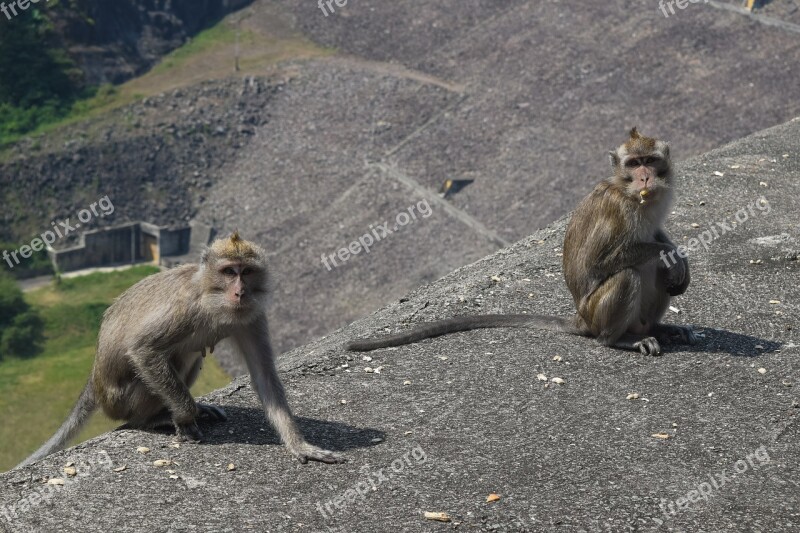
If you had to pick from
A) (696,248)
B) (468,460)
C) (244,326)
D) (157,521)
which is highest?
(244,326)

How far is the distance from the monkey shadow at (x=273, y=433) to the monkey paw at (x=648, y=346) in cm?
270

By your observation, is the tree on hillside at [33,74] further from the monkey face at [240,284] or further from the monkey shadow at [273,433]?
the monkey face at [240,284]

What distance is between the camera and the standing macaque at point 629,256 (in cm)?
943

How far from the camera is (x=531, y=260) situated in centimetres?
1288

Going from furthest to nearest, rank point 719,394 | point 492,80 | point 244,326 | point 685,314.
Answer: point 492,80 < point 685,314 < point 719,394 < point 244,326

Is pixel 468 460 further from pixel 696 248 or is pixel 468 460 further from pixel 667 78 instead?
pixel 667 78

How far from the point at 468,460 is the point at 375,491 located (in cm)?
81

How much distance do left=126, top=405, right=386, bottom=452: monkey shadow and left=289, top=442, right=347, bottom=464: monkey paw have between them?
20 cm

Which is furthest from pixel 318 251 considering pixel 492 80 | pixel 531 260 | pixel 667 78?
pixel 531 260
